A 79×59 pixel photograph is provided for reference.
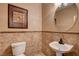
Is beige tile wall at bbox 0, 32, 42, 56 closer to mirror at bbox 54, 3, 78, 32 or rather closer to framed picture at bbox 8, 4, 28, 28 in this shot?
framed picture at bbox 8, 4, 28, 28

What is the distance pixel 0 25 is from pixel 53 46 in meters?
0.58

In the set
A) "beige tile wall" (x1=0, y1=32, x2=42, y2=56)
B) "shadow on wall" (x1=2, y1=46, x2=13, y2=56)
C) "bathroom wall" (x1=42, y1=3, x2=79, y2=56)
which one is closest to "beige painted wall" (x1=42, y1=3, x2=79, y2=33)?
"bathroom wall" (x1=42, y1=3, x2=79, y2=56)

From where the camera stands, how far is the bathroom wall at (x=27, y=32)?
1.19 meters

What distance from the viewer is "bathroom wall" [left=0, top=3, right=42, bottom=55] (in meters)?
1.19

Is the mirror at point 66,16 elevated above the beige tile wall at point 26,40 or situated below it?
above

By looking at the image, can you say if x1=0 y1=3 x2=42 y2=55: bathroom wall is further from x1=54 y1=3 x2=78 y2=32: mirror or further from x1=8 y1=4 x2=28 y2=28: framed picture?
x1=54 y1=3 x2=78 y2=32: mirror

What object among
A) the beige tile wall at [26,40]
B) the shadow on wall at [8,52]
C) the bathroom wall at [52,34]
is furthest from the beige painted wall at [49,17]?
the shadow on wall at [8,52]

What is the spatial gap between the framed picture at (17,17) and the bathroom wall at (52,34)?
0.65ft

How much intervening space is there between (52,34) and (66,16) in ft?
0.79

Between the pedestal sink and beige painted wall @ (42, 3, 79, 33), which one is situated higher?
beige painted wall @ (42, 3, 79, 33)

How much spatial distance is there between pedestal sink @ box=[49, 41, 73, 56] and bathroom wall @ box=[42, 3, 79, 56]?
3 centimetres

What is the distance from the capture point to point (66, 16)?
1.25 meters

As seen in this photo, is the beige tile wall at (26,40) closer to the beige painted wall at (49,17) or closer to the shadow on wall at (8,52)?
the shadow on wall at (8,52)

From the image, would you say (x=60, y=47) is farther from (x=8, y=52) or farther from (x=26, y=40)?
(x=8, y=52)
